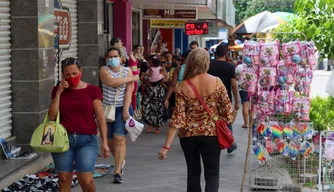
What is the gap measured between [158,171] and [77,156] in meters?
3.63

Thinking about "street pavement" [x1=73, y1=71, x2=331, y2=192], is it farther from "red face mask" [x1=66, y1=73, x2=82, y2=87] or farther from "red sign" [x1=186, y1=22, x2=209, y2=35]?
"red sign" [x1=186, y1=22, x2=209, y2=35]

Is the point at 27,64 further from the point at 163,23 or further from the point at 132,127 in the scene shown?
the point at 163,23

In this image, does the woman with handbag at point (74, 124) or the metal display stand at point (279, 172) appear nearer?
the woman with handbag at point (74, 124)

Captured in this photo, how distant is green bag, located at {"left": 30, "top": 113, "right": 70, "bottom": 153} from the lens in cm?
689

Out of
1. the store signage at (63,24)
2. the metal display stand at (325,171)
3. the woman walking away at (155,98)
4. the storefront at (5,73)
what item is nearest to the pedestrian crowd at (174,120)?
the metal display stand at (325,171)

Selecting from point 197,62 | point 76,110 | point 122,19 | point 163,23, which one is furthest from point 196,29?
point 76,110

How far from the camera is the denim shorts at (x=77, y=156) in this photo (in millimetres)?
7078

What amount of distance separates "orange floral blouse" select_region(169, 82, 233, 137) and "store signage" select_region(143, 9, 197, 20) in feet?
50.1

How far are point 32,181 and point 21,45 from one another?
205cm

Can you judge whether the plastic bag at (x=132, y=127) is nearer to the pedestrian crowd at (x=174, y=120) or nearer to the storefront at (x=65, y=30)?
the pedestrian crowd at (x=174, y=120)

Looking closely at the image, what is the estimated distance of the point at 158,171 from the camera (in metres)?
10.7

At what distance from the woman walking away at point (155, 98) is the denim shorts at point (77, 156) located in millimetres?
7995

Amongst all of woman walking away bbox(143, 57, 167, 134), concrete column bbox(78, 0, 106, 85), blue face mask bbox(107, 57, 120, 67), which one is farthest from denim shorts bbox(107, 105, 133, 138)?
woman walking away bbox(143, 57, 167, 134)

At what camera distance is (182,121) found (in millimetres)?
7113
